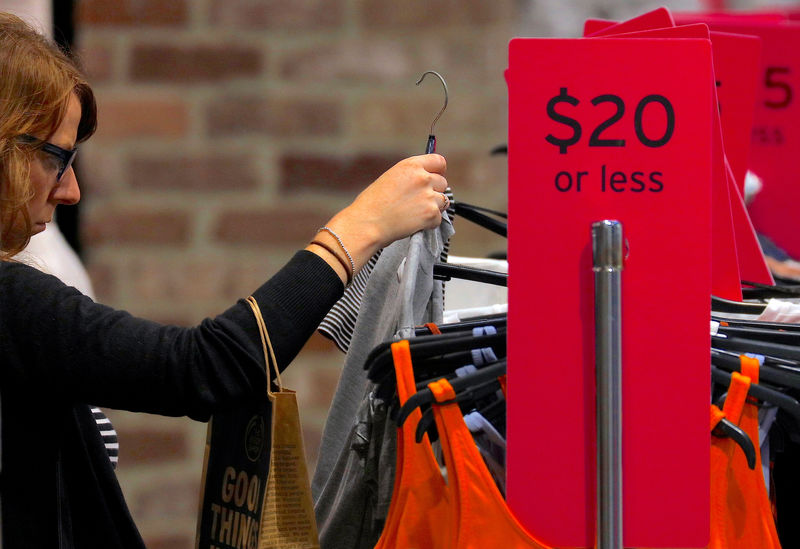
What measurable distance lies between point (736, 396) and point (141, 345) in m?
0.53

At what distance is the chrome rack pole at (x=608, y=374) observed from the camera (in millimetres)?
807

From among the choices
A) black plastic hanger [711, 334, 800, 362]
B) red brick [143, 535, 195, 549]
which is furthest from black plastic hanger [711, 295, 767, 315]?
red brick [143, 535, 195, 549]

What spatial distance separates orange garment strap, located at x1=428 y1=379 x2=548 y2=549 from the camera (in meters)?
0.86

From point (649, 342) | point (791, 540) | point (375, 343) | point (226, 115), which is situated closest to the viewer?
point (649, 342)

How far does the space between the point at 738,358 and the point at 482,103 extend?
3.60 feet

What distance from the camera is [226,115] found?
1.84 m

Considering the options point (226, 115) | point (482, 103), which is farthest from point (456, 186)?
point (226, 115)

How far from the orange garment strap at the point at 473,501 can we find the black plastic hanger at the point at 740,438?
182 mm

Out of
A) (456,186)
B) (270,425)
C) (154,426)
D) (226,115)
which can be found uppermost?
(226,115)

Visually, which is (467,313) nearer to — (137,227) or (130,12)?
(137,227)

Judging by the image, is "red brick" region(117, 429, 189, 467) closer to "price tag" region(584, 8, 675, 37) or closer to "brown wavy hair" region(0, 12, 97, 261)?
"brown wavy hair" region(0, 12, 97, 261)

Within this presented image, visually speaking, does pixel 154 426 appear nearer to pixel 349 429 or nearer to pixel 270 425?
pixel 349 429

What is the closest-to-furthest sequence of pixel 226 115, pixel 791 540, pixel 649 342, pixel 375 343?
pixel 649 342, pixel 791 540, pixel 375 343, pixel 226 115

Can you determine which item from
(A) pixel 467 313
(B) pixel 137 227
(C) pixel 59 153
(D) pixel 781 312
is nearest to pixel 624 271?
(D) pixel 781 312
